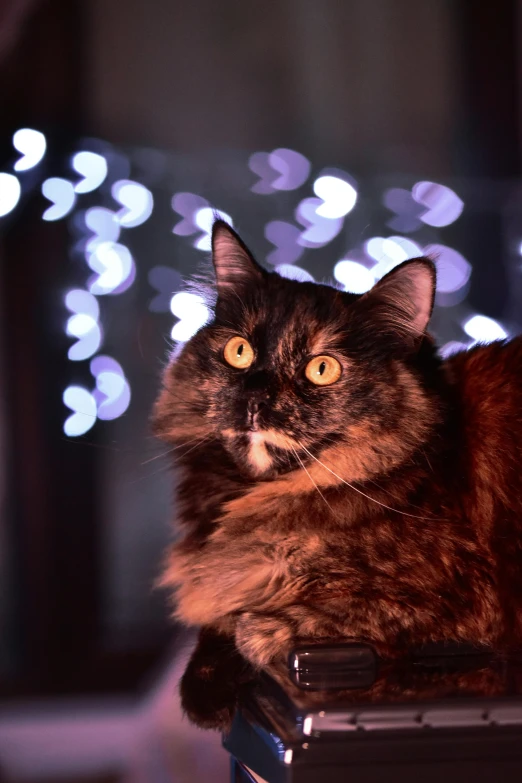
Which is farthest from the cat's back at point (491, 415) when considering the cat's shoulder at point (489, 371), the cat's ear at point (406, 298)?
the cat's ear at point (406, 298)

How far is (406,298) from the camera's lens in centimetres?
137

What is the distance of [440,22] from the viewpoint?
11.0 ft

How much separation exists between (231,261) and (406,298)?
38 cm

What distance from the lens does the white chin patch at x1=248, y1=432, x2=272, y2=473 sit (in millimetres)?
1281

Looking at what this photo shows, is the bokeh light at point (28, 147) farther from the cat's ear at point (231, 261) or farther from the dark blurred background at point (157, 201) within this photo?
the cat's ear at point (231, 261)

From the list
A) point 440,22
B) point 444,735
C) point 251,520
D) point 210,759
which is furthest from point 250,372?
point 440,22

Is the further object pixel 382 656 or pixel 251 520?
pixel 251 520

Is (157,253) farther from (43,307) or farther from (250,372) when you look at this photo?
(250,372)

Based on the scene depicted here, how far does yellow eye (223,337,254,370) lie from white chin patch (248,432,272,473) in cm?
16

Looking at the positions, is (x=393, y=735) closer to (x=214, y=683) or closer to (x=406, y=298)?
(x=214, y=683)

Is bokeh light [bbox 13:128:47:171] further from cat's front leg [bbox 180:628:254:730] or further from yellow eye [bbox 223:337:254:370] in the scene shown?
cat's front leg [bbox 180:628:254:730]

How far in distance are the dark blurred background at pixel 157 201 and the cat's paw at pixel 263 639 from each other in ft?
6.76

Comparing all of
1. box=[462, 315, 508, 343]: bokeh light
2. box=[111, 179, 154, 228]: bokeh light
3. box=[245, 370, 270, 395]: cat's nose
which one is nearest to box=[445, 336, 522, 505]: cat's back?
box=[245, 370, 270, 395]: cat's nose

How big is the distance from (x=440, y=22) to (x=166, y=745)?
3146mm
